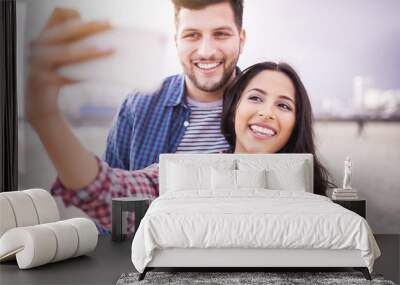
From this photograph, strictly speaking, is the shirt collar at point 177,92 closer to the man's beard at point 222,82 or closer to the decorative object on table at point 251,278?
the man's beard at point 222,82

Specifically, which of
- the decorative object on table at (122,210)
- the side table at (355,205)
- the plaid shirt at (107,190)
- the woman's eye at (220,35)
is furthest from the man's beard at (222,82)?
the side table at (355,205)

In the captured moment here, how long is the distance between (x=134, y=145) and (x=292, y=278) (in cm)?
285

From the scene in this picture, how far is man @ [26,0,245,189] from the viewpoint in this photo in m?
7.19

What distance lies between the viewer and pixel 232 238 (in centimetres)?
486

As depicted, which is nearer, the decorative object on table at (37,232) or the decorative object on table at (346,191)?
the decorative object on table at (37,232)

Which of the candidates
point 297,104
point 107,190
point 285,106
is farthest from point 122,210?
point 297,104

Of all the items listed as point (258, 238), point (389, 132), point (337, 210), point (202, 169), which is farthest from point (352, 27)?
point (258, 238)

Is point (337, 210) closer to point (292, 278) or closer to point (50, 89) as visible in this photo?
point (292, 278)

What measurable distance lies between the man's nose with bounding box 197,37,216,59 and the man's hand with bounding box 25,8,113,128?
1016 mm

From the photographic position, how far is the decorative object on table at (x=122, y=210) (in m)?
6.71

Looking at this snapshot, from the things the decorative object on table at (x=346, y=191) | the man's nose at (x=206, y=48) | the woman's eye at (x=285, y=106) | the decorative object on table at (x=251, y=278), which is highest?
the man's nose at (x=206, y=48)

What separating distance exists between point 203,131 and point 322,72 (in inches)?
57.3

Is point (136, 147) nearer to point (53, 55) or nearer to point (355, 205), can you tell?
point (53, 55)

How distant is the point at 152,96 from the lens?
7.31m
